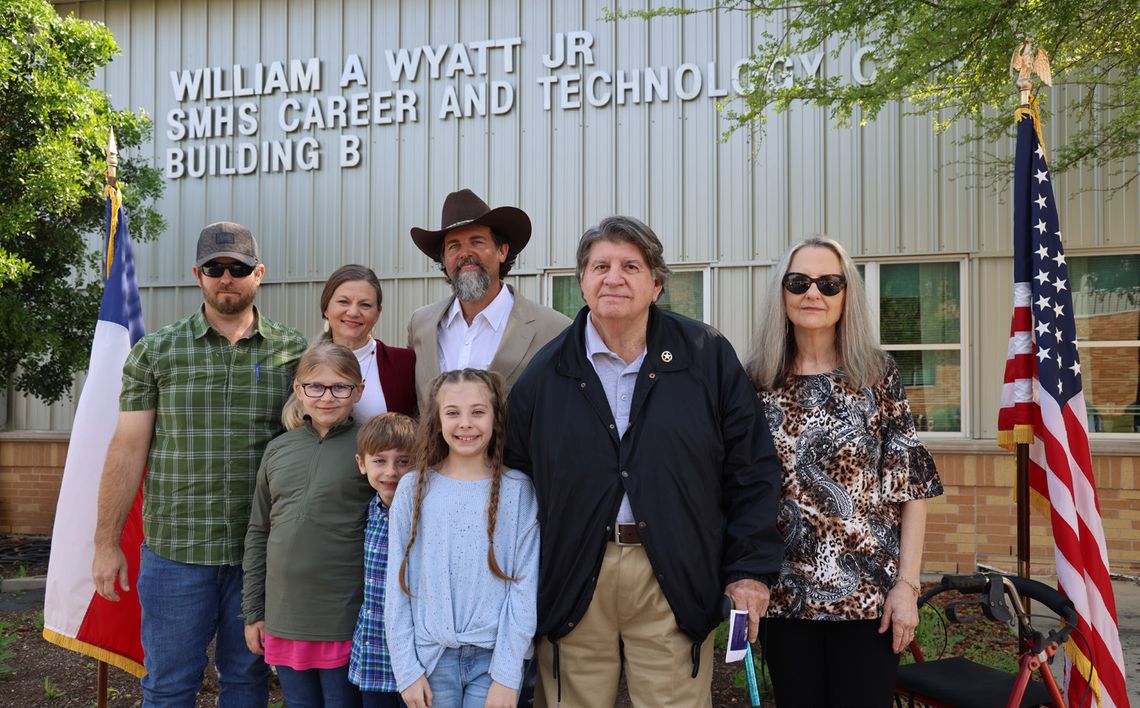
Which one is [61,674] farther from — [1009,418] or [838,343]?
[1009,418]

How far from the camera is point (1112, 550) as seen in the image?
686cm

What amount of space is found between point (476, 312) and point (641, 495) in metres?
1.39

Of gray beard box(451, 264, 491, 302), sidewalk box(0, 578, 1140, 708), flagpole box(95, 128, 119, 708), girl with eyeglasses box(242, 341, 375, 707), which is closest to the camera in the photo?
girl with eyeglasses box(242, 341, 375, 707)

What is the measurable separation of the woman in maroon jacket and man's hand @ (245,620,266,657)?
839 millimetres

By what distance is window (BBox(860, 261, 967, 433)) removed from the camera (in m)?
7.34

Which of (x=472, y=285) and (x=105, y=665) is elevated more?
(x=472, y=285)

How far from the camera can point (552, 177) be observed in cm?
807

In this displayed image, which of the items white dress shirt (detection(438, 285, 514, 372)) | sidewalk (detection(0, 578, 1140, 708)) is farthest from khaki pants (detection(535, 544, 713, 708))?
sidewalk (detection(0, 578, 1140, 708))

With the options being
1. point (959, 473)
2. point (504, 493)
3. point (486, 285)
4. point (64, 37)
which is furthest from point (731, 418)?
point (64, 37)

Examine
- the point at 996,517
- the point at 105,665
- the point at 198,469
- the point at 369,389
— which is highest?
the point at 369,389

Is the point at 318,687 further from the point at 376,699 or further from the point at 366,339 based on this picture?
the point at 366,339

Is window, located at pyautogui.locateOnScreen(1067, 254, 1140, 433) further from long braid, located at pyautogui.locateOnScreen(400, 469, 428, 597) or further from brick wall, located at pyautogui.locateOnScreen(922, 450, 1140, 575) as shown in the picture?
long braid, located at pyautogui.locateOnScreen(400, 469, 428, 597)

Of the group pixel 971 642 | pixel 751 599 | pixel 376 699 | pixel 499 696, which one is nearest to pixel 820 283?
pixel 751 599

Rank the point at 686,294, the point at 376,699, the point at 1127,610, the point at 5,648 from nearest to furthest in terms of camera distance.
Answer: the point at 376,699
the point at 5,648
the point at 1127,610
the point at 686,294
